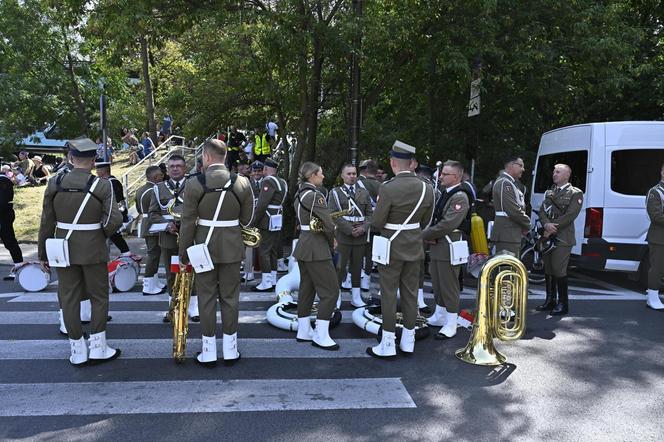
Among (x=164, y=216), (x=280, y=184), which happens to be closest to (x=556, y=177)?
(x=280, y=184)

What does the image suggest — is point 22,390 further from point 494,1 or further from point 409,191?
point 494,1

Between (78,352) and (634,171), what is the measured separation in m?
7.92

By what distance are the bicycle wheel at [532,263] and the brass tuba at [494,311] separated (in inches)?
138

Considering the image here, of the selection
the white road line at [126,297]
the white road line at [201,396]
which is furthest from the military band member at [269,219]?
the white road line at [201,396]

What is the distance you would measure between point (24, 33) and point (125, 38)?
1228 centimetres

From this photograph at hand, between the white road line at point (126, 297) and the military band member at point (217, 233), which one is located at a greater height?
the military band member at point (217, 233)

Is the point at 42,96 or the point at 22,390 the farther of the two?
the point at 42,96

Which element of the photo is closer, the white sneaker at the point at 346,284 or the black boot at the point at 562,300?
the black boot at the point at 562,300

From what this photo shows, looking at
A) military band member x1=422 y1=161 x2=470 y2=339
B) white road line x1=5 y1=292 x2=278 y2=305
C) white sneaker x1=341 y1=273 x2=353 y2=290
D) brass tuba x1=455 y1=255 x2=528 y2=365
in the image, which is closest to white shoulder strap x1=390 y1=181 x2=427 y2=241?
military band member x1=422 y1=161 x2=470 y2=339

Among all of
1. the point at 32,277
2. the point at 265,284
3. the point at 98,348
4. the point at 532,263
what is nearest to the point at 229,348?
the point at 98,348

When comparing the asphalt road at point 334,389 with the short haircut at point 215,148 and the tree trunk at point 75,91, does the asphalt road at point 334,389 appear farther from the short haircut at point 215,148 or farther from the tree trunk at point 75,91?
the tree trunk at point 75,91

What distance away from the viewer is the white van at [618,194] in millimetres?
8172

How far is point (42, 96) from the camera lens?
2036cm

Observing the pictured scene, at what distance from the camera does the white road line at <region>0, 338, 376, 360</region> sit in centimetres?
538
